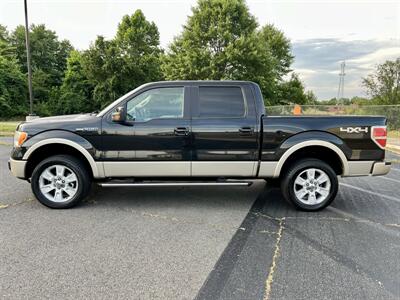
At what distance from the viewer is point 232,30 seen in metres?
32.0

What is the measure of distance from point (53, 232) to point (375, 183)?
6210mm

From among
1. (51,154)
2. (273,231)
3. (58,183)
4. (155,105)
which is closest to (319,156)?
(273,231)

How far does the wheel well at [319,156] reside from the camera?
5133 millimetres

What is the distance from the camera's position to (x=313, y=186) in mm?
5043

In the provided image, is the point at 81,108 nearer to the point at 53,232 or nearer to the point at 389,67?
the point at 389,67

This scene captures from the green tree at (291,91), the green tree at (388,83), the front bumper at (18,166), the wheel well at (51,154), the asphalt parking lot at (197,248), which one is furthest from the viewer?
the green tree at (291,91)

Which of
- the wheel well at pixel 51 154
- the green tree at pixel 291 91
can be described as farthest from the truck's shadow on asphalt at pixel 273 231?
the green tree at pixel 291 91

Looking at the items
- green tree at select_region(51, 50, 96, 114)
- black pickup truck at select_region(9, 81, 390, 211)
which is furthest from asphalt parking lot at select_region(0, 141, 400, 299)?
green tree at select_region(51, 50, 96, 114)

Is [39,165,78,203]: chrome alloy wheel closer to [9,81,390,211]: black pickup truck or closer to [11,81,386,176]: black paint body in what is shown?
[9,81,390,211]: black pickup truck

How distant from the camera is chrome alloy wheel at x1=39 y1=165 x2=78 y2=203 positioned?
502 cm

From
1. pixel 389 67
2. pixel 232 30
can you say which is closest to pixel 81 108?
pixel 232 30

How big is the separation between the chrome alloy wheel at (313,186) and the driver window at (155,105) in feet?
6.78

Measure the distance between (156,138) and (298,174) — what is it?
2173mm

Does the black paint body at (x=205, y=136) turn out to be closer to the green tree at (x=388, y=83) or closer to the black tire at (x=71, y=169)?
the black tire at (x=71, y=169)
